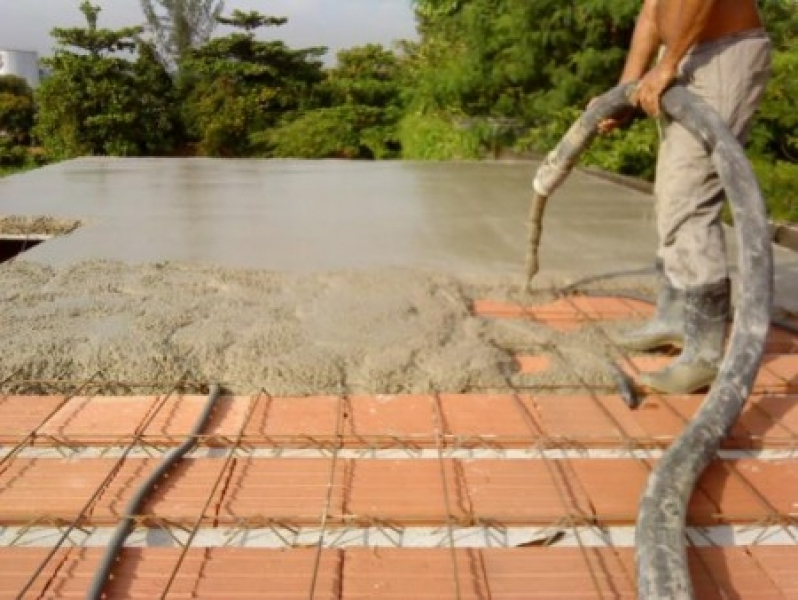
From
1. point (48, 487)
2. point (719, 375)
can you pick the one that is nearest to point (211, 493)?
point (48, 487)

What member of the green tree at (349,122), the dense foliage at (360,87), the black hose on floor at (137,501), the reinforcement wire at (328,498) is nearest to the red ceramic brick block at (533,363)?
the reinforcement wire at (328,498)

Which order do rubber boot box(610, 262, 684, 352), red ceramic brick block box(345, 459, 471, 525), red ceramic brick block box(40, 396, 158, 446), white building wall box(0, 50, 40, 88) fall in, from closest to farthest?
red ceramic brick block box(345, 459, 471, 525), red ceramic brick block box(40, 396, 158, 446), rubber boot box(610, 262, 684, 352), white building wall box(0, 50, 40, 88)

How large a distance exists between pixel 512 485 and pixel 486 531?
0.17m

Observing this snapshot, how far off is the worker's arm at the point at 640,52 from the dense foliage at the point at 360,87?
587cm

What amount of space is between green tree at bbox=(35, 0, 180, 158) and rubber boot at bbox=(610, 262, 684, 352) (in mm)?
16080

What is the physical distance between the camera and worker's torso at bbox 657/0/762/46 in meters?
1.99

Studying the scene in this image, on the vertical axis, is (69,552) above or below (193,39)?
below

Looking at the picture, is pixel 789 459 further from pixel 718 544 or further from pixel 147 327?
pixel 147 327

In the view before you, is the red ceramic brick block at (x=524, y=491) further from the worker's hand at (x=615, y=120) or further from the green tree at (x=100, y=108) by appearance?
the green tree at (x=100, y=108)

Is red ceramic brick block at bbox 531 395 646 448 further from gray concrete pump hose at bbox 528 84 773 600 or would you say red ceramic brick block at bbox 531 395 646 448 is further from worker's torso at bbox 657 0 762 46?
worker's torso at bbox 657 0 762 46

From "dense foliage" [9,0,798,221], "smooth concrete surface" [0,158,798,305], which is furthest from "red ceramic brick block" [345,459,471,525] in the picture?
"dense foliage" [9,0,798,221]

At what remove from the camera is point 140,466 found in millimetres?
1656

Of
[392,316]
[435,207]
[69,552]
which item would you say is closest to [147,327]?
[392,316]

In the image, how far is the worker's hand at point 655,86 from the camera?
2014 millimetres
